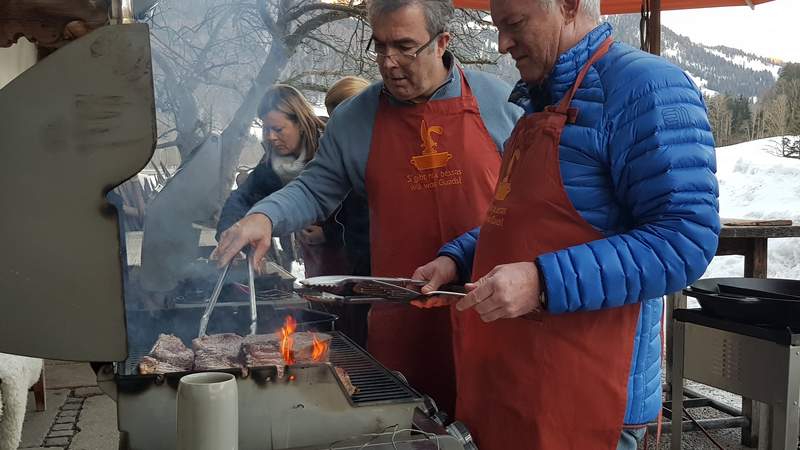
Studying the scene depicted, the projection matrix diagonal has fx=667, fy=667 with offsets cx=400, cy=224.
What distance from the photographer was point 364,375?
188 centimetres

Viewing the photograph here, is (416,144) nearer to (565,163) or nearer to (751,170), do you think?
(565,163)

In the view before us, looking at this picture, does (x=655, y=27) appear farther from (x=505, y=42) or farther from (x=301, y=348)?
(x=301, y=348)

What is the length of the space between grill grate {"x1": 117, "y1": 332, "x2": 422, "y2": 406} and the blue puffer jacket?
469mm

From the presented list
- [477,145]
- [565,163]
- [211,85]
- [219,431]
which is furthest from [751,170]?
[219,431]

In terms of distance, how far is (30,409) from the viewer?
16.8 feet

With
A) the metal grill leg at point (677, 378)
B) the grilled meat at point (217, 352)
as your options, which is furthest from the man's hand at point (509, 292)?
the metal grill leg at point (677, 378)

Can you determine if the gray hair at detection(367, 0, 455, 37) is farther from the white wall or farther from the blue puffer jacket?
the white wall

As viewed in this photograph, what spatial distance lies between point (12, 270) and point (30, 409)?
4.55 meters

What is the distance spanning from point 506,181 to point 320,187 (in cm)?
96

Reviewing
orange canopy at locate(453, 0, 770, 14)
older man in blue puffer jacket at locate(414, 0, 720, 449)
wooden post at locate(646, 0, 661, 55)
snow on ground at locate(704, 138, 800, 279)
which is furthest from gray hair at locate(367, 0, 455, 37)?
snow on ground at locate(704, 138, 800, 279)

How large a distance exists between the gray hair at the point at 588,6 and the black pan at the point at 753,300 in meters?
1.66

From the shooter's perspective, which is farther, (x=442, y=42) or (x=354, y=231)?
(x=354, y=231)

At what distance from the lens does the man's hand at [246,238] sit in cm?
216

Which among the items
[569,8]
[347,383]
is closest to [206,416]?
[347,383]
